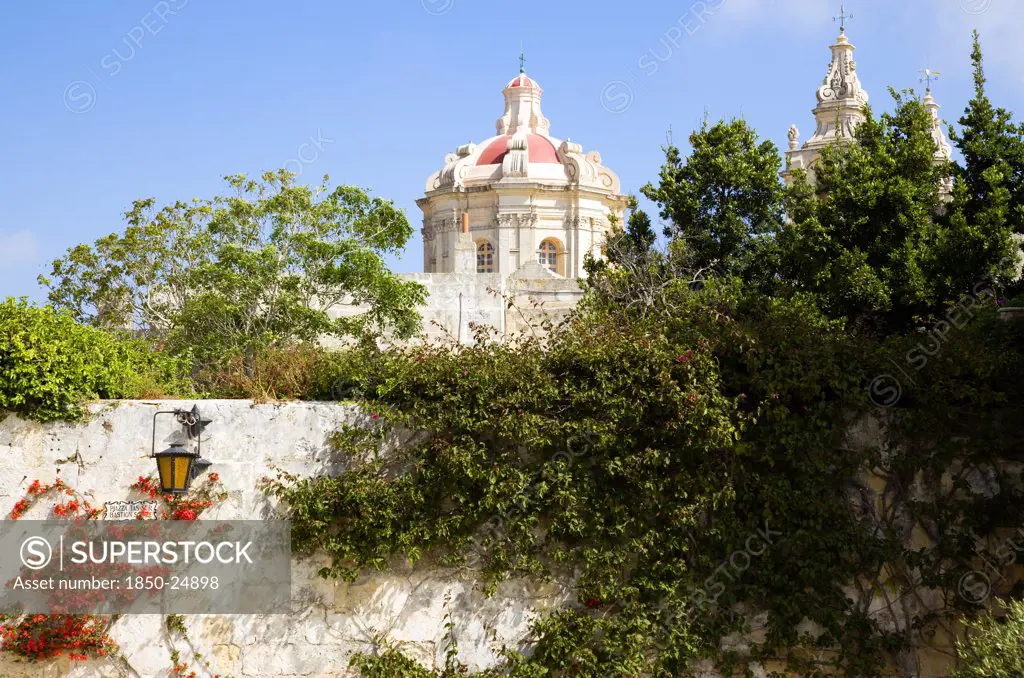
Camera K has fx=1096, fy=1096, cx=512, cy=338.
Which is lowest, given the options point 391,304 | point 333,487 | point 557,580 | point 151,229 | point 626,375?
point 557,580

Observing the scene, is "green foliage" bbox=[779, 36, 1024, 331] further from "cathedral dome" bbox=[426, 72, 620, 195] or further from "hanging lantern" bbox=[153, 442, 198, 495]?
"cathedral dome" bbox=[426, 72, 620, 195]

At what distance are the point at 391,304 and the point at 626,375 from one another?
8176 millimetres

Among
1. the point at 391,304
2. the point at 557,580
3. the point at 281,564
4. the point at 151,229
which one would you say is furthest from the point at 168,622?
the point at 151,229

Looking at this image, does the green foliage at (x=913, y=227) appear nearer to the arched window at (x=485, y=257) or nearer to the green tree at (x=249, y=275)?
the green tree at (x=249, y=275)

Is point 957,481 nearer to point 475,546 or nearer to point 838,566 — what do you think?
point 838,566

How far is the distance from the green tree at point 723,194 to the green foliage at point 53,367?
32.9 feet

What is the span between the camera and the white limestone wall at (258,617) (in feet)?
27.3

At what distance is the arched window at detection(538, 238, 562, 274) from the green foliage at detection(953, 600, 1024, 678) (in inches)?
1370

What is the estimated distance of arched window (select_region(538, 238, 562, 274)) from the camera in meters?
41.5

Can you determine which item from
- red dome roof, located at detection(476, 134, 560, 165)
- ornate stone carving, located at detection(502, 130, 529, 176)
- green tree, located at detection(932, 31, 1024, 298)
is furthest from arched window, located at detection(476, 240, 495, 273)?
green tree, located at detection(932, 31, 1024, 298)

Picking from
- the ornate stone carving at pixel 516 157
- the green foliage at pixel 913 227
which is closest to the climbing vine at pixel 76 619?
the green foliage at pixel 913 227

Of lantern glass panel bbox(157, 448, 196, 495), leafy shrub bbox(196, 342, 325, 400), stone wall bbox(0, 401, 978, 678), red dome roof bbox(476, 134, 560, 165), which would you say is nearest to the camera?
lantern glass panel bbox(157, 448, 196, 495)

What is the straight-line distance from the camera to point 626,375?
8398mm

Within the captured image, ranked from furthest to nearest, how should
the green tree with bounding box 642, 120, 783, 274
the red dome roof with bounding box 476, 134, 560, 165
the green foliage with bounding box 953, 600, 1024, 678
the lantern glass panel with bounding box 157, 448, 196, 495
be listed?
1. the red dome roof with bounding box 476, 134, 560, 165
2. the green tree with bounding box 642, 120, 783, 274
3. the lantern glass panel with bounding box 157, 448, 196, 495
4. the green foliage with bounding box 953, 600, 1024, 678
